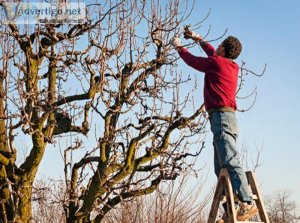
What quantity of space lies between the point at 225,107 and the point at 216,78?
0.30 metres

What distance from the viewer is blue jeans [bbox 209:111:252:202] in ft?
13.3

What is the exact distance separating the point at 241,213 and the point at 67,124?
13.2ft

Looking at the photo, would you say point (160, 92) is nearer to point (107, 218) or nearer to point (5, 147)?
point (5, 147)

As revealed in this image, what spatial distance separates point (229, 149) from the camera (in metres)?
4.12

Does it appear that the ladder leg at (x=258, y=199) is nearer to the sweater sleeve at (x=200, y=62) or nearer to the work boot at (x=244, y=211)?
the work boot at (x=244, y=211)

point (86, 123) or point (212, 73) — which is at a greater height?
point (86, 123)

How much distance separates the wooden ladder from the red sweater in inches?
25.4

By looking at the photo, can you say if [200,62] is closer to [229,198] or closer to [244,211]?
[229,198]

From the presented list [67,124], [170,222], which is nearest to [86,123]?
[67,124]

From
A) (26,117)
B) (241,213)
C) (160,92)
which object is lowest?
(241,213)

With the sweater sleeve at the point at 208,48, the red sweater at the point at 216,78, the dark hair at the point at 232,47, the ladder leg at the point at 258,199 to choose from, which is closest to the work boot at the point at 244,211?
the ladder leg at the point at 258,199

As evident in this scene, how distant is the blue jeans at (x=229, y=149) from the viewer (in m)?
4.05

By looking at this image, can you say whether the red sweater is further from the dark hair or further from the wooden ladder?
the wooden ladder

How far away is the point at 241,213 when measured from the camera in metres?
4.12
